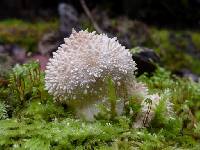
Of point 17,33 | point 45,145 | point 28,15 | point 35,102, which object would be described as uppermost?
point 28,15

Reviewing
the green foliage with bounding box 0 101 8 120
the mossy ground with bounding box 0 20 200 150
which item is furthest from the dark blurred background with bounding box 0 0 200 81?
the green foliage with bounding box 0 101 8 120

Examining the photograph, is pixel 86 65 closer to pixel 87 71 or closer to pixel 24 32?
pixel 87 71

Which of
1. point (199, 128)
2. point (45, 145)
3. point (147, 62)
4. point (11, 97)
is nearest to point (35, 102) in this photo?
point (11, 97)

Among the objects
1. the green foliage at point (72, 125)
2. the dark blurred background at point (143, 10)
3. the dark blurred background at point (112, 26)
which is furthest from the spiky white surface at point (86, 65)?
the dark blurred background at point (143, 10)

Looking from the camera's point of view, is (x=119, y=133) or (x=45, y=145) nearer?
(x=45, y=145)

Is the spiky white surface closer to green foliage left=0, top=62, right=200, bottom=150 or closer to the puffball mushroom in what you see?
the puffball mushroom

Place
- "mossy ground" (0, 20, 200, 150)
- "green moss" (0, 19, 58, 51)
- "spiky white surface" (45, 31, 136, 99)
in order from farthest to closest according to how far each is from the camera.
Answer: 1. "green moss" (0, 19, 58, 51)
2. "spiky white surface" (45, 31, 136, 99)
3. "mossy ground" (0, 20, 200, 150)

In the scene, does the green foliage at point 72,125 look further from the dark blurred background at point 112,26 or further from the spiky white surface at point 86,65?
the dark blurred background at point 112,26

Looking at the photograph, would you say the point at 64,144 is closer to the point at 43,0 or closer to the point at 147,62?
the point at 147,62
